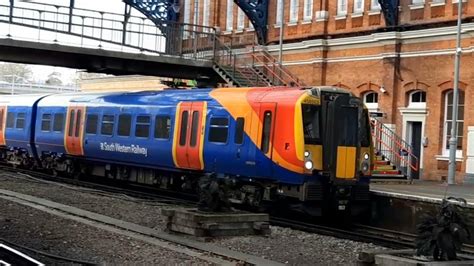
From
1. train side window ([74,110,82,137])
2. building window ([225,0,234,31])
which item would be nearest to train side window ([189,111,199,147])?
train side window ([74,110,82,137])

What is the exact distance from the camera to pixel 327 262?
10438 millimetres

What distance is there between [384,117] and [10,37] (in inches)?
611

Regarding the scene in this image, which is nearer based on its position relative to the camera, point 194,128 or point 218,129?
point 218,129

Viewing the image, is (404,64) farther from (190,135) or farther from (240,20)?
(240,20)

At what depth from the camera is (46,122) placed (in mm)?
26812

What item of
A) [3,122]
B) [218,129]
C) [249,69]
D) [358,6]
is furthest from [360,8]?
[3,122]

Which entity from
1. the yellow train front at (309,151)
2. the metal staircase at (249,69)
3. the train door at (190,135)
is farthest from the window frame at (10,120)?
the yellow train front at (309,151)

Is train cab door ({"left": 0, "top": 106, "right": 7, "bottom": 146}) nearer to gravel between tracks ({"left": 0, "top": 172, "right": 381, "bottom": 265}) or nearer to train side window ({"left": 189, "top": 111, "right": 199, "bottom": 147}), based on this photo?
gravel between tracks ({"left": 0, "top": 172, "right": 381, "bottom": 265})

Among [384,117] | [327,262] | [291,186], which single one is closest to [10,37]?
[384,117]

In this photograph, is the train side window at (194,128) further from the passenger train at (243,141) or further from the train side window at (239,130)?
the train side window at (239,130)

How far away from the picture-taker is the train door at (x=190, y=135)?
1848cm

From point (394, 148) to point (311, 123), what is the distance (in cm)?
1224

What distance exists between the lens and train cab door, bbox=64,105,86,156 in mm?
24359

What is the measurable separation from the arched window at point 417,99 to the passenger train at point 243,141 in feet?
38.1
